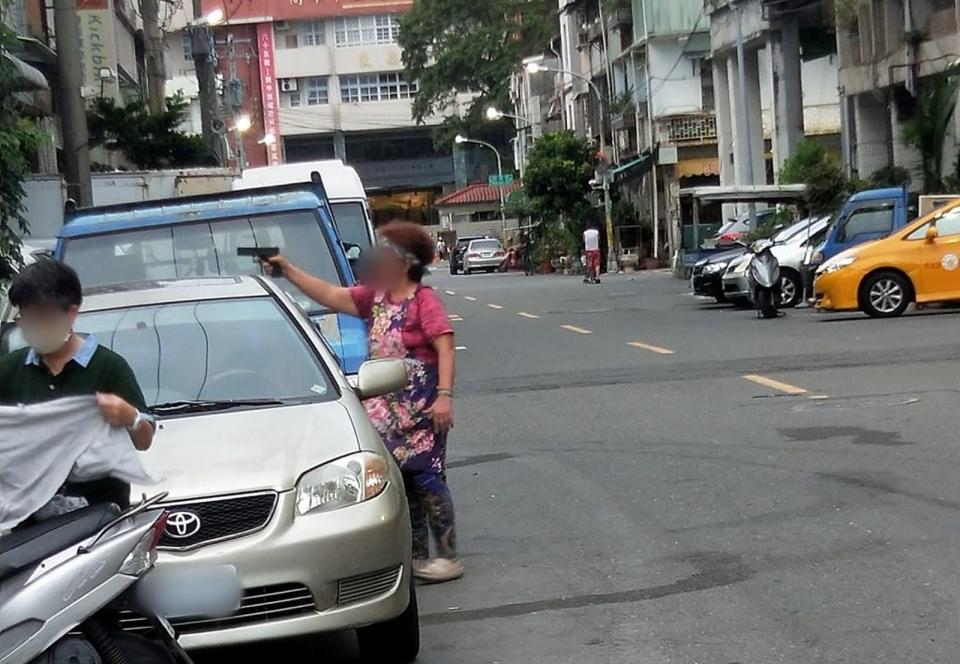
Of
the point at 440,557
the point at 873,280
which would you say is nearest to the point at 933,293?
the point at 873,280

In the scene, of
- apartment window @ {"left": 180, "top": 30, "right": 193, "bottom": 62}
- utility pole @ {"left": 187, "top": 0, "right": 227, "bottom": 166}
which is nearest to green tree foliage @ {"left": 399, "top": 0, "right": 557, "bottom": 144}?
apartment window @ {"left": 180, "top": 30, "right": 193, "bottom": 62}

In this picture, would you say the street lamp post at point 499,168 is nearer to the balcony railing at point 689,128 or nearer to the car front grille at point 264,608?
the balcony railing at point 689,128

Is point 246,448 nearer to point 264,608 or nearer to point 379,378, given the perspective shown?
point 264,608

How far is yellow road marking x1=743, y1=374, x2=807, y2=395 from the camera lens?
15000 mm

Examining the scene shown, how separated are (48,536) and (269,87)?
99.3m

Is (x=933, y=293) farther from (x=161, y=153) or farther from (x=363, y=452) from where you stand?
(x=161, y=153)

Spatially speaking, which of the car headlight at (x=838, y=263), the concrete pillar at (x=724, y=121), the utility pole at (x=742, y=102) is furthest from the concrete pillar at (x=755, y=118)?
the car headlight at (x=838, y=263)

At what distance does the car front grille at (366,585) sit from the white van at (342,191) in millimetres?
13686

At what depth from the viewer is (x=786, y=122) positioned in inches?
1719

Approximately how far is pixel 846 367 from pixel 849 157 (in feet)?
84.5

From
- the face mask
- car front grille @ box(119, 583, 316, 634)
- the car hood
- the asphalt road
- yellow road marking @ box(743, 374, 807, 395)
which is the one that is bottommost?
the asphalt road

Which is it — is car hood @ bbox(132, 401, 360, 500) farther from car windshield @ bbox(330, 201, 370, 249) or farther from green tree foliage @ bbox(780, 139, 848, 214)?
green tree foliage @ bbox(780, 139, 848, 214)

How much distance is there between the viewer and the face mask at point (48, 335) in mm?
5184

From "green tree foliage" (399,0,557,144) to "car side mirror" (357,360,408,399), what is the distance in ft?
250
